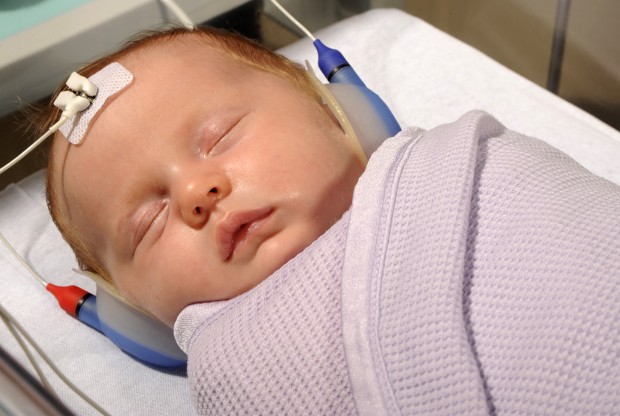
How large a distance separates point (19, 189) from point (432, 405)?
0.81 meters

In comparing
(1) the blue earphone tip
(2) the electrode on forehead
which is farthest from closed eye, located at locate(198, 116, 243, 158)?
(1) the blue earphone tip

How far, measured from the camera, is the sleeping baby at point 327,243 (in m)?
0.57

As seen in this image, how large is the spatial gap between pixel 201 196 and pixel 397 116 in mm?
536

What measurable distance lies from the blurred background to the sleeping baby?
0.29 meters

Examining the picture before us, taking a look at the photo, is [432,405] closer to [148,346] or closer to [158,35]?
[148,346]

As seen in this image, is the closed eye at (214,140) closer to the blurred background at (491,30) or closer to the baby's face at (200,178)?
the baby's face at (200,178)

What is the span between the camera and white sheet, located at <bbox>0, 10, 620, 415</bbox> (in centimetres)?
92

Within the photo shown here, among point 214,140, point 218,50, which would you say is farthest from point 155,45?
point 214,140

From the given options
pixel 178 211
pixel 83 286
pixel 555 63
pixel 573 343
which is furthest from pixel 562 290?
pixel 555 63

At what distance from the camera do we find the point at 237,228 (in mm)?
716

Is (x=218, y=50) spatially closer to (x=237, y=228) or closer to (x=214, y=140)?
(x=214, y=140)

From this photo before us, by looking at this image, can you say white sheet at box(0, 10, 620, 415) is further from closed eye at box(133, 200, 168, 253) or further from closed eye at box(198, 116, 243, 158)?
closed eye at box(198, 116, 243, 158)

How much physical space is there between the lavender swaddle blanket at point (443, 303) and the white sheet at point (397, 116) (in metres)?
0.26

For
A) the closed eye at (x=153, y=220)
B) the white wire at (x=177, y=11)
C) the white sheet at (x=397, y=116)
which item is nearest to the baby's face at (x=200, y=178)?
the closed eye at (x=153, y=220)
